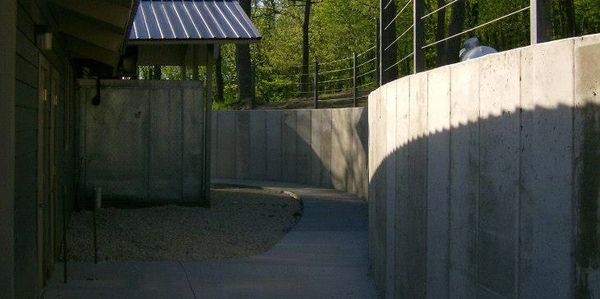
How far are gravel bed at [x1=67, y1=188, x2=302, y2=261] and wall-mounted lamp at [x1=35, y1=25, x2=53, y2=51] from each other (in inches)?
159

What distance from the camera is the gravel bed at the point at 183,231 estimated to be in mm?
11336

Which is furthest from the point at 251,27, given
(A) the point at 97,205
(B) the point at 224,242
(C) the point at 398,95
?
(C) the point at 398,95

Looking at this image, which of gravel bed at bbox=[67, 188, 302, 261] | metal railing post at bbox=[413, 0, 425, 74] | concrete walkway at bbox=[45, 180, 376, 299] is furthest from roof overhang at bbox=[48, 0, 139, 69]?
concrete walkway at bbox=[45, 180, 376, 299]

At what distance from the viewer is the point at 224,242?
40.5ft

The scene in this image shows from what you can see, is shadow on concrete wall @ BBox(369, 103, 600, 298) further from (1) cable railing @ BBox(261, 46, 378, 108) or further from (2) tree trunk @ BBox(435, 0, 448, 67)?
(1) cable railing @ BBox(261, 46, 378, 108)

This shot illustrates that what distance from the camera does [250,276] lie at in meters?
10.0

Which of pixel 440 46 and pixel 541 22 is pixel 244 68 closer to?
pixel 440 46

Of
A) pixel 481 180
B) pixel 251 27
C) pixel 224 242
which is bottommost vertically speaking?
pixel 224 242

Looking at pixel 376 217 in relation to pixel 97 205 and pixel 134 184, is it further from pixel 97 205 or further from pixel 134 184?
pixel 134 184

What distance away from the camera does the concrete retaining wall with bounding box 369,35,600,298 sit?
352 centimetres

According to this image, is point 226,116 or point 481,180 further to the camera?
point 226,116

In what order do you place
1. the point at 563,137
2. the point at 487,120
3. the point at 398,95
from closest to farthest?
1. the point at 563,137
2. the point at 487,120
3. the point at 398,95

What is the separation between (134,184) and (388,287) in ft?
26.0

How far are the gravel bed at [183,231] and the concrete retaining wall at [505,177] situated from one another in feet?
16.5
